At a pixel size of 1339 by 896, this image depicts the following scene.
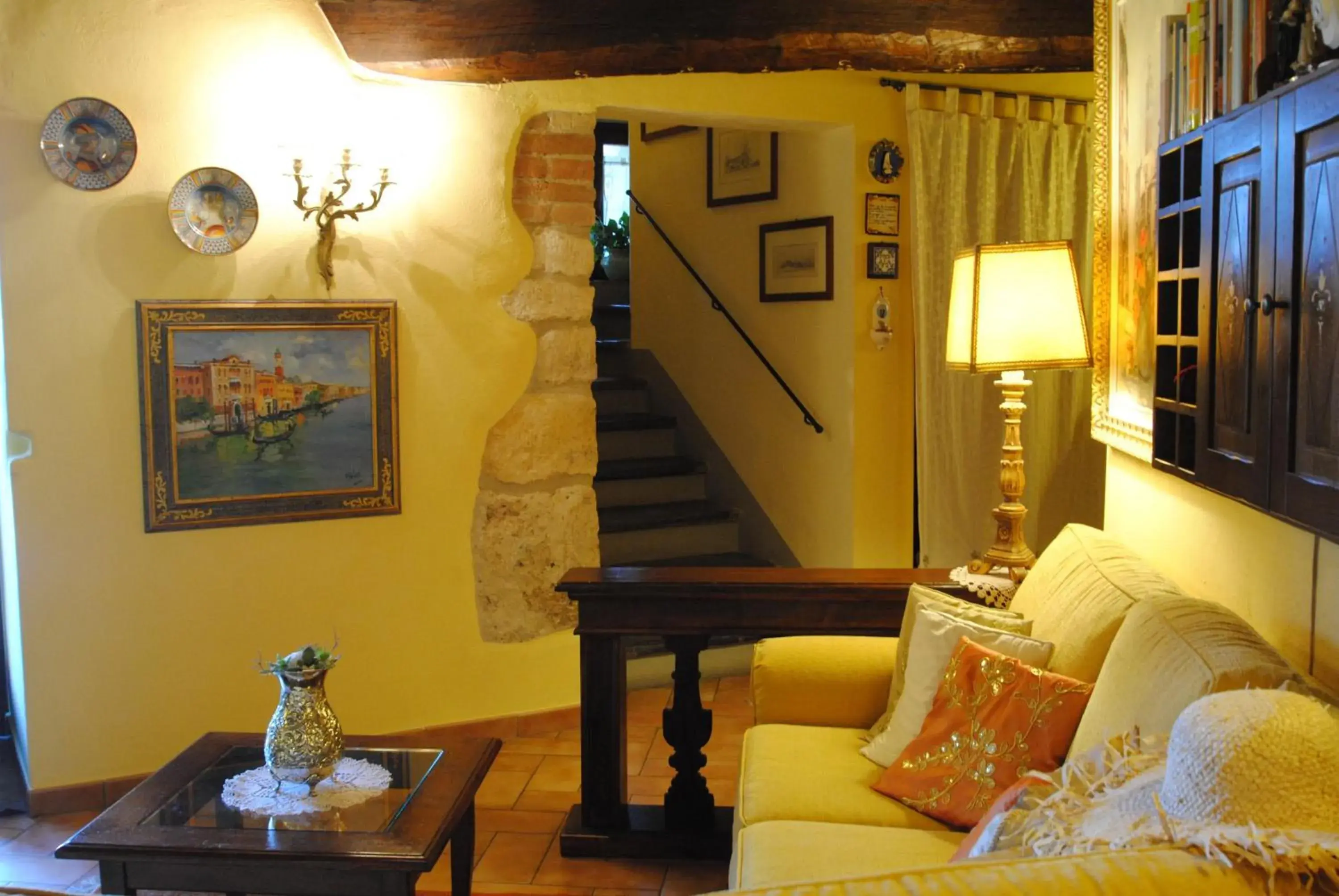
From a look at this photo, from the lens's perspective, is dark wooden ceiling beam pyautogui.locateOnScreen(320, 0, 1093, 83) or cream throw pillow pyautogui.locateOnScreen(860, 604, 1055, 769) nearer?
cream throw pillow pyautogui.locateOnScreen(860, 604, 1055, 769)

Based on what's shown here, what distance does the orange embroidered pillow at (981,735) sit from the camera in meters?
2.12

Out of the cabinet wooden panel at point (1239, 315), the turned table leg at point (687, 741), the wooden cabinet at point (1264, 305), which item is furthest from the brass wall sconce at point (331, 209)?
the cabinet wooden panel at point (1239, 315)

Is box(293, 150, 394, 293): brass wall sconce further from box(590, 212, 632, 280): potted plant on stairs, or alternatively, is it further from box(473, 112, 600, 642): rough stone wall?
box(590, 212, 632, 280): potted plant on stairs

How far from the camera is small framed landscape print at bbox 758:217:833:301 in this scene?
473cm

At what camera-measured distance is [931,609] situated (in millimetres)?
2535

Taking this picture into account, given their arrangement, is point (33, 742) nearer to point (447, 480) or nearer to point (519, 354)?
point (447, 480)

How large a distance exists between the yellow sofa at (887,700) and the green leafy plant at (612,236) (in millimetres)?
4681

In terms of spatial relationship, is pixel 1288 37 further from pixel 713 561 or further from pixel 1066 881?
pixel 713 561

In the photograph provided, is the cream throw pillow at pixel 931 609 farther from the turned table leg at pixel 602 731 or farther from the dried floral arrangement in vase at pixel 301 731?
the dried floral arrangement in vase at pixel 301 731

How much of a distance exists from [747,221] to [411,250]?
1.91 meters

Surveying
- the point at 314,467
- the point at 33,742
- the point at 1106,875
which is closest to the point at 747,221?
the point at 314,467

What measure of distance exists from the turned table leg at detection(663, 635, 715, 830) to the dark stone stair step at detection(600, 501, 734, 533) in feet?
A: 6.42

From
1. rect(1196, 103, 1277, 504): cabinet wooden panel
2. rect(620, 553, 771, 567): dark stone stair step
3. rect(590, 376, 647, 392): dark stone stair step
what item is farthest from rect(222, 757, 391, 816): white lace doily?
rect(590, 376, 647, 392): dark stone stair step

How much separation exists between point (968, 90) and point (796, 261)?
36.7 inches
